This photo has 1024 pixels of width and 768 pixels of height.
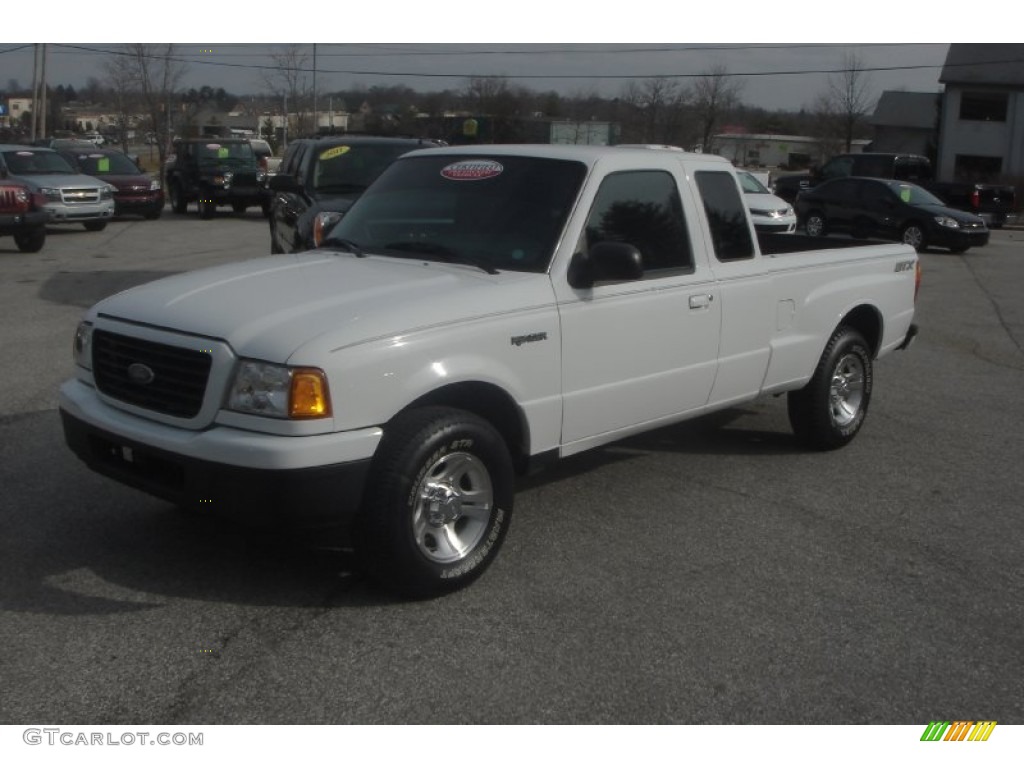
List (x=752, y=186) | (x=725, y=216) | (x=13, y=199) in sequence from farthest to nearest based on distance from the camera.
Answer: (x=752, y=186), (x=13, y=199), (x=725, y=216)

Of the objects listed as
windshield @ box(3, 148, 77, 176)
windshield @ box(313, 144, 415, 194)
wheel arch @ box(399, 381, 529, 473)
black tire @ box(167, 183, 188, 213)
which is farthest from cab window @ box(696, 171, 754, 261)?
black tire @ box(167, 183, 188, 213)

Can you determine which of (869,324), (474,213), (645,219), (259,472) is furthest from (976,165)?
(259,472)

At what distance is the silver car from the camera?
857 inches

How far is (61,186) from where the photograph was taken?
71.8ft

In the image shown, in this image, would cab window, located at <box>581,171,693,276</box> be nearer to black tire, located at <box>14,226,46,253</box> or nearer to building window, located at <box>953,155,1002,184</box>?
black tire, located at <box>14,226,46,253</box>

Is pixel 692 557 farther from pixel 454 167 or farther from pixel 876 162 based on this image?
pixel 876 162

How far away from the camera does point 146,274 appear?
15.7 m

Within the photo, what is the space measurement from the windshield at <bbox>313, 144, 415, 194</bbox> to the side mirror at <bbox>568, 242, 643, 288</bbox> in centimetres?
756

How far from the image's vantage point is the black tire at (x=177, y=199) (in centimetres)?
2889

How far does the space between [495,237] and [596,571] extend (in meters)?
1.65

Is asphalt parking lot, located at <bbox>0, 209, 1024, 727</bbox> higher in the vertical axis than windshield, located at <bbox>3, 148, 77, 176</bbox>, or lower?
lower

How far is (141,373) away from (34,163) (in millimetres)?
20687
